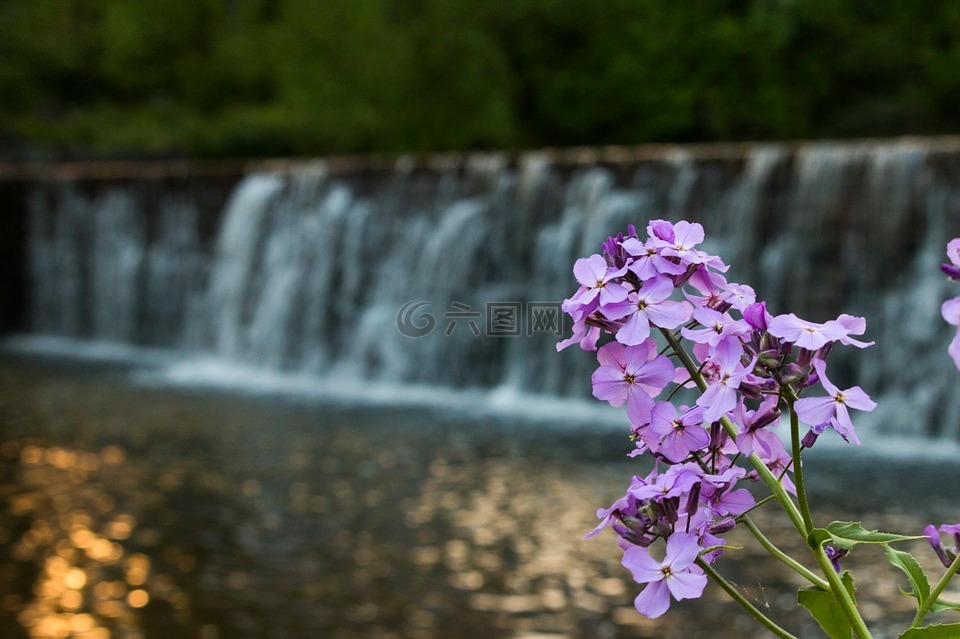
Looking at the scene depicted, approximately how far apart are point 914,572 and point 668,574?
0.25 m

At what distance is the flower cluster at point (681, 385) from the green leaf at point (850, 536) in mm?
62

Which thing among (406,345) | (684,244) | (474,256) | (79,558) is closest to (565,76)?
(474,256)

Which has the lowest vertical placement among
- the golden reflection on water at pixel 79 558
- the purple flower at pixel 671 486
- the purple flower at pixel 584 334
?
the golden reflection on water at pixel 79 558

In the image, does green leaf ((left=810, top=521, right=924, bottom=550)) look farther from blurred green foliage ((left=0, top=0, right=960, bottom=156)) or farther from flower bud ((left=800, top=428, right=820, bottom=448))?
blurred green foliage ((left=0, top=0, right=960, bottom=156))

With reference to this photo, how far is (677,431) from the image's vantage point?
0.99 metres

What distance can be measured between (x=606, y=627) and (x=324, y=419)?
4.64 meters

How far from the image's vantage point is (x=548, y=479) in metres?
5.96

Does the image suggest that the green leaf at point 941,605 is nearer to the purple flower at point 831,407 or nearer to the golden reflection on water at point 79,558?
the purple flower at point 831,407

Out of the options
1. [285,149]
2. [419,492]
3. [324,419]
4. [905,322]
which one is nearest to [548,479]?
[419,492]

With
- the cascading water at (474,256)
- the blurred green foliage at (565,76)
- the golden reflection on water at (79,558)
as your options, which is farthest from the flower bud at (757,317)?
the blurred green foliage at (565,76)

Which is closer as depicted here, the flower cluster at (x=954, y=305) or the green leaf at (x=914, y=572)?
the flower cluster at (x=954, y=305)

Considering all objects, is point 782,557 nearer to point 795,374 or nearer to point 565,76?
point 795,374

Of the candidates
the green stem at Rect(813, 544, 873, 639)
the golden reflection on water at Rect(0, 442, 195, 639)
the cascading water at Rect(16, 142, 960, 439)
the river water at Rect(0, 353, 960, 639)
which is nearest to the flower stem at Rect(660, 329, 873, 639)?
the green stem at Rect(813, 544, 873, 639)

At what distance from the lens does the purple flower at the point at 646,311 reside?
97 cm
